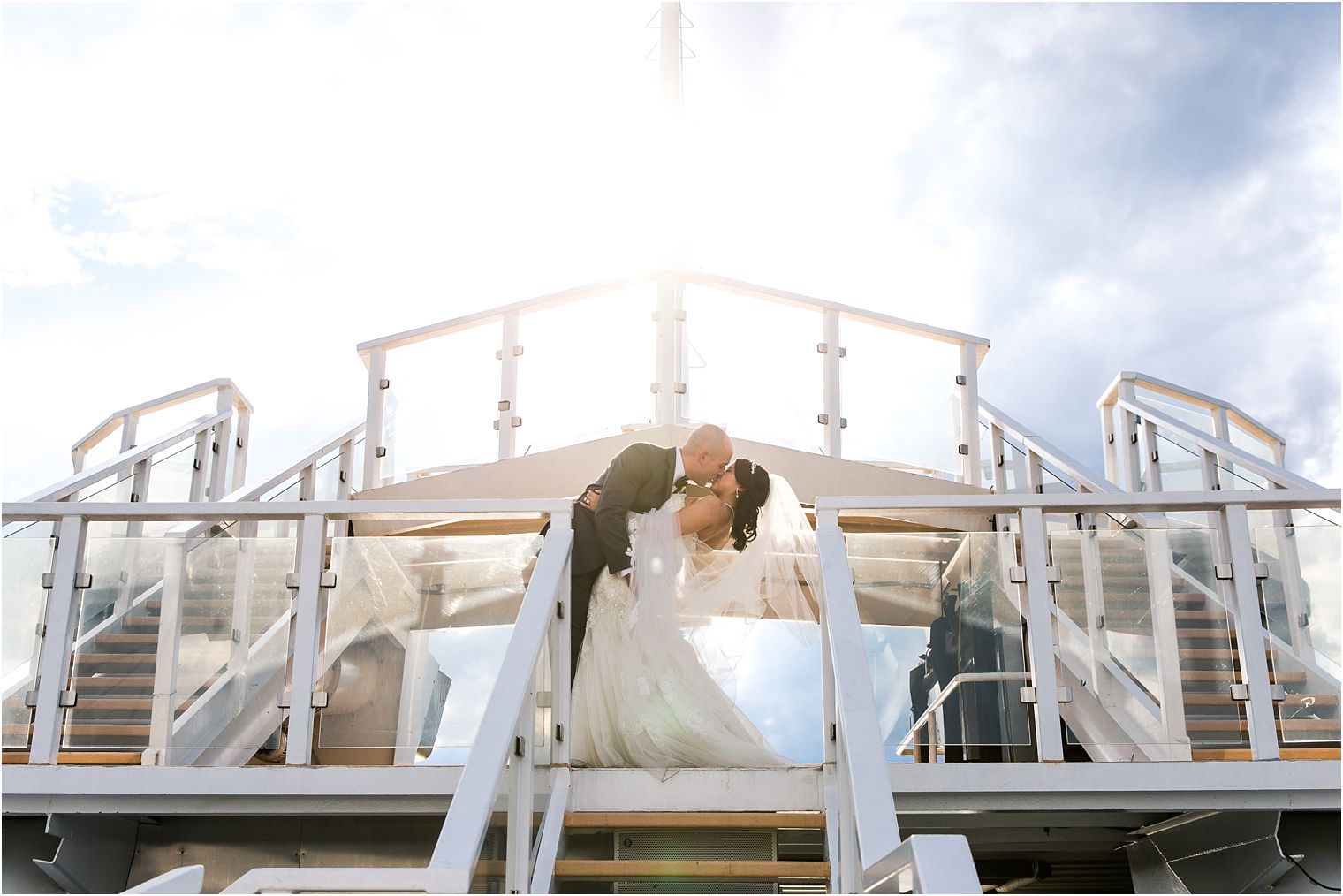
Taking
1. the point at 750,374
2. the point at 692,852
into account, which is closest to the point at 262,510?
the point at 692,852

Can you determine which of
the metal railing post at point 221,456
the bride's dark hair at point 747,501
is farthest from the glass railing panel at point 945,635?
the metal railing post at point 221,456

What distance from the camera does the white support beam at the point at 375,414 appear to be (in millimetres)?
9633

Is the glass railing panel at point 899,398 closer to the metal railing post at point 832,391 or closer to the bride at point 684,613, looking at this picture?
the metal railing post at point 832,391

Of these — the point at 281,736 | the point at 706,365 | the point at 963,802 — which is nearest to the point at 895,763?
the point at 963,802

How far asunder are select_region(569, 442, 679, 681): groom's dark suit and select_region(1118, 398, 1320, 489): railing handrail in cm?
307

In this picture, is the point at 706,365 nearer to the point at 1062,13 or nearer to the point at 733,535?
the point at 733,535

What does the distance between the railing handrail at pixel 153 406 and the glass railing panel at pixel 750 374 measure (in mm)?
3540

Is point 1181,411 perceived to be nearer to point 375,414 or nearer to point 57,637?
point 375,414

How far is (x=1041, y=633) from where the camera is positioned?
5.56 metres

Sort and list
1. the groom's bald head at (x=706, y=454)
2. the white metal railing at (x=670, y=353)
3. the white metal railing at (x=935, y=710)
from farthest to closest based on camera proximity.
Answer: the white metal railing at (x=670, y=353)
the groom's bald head at (x=706, y=454)
the white metal railing at (x=935, y=710)

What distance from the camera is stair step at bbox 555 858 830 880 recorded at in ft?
15.7

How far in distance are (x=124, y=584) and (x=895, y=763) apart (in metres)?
3.25

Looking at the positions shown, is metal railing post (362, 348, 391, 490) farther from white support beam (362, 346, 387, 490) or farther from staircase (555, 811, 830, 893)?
staircase (555, 811, 830, 893)

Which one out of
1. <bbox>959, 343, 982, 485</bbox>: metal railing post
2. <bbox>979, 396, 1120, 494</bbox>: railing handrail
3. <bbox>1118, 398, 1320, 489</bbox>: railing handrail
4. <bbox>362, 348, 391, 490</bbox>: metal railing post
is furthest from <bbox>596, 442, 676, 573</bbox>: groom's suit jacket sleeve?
<bbox>959, 343, 982, 485</bbox>: metal railing post
